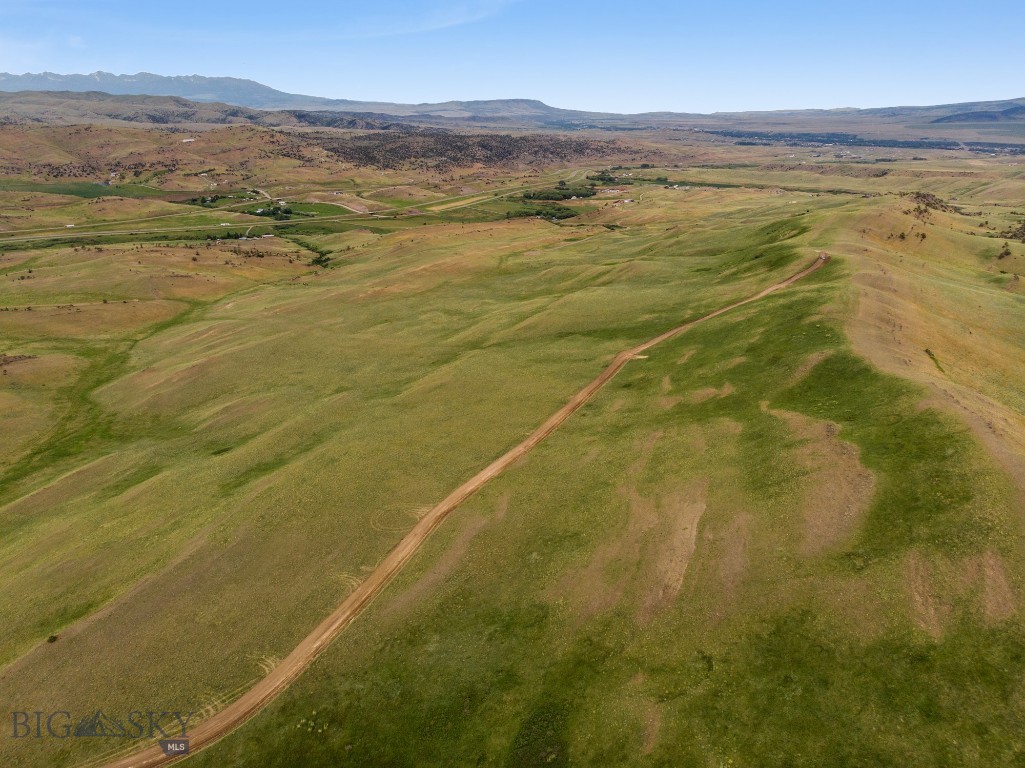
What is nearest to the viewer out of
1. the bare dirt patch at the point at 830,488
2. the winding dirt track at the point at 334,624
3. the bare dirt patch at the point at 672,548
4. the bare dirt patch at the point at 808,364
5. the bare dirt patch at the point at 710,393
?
the winding dirt track at the point at 334,624

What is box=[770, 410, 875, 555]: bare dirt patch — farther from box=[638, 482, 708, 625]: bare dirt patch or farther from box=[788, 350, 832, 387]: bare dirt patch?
box=[788, 350, 832, 387]: bare dirt patch

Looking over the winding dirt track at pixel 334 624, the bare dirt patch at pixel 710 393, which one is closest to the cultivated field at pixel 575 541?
the bare dirt patch at pixel 710 393

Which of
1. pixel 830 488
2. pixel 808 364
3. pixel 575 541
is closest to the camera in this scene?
pixel 830 488

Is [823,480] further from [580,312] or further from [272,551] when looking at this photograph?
[580,312]

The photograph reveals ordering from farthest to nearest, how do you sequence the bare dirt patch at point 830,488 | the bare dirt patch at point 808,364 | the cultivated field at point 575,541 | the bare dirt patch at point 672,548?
the bare dirt patch at point 808,364 < the bare dirt patch at point 830,488 < the bare dirt patch at point 672,548 < the cultivated field at point 575,541

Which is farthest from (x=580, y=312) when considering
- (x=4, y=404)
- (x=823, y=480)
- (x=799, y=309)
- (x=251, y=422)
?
(x=4, y=404)

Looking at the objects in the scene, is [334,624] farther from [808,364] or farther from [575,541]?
[808,364]

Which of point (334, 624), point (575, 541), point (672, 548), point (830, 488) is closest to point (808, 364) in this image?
point (830, 488)

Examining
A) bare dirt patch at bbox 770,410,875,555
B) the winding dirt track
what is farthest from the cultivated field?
the winding dirt track

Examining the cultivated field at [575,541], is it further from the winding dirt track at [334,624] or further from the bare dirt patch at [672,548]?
the winding dirt track at [334,624]
